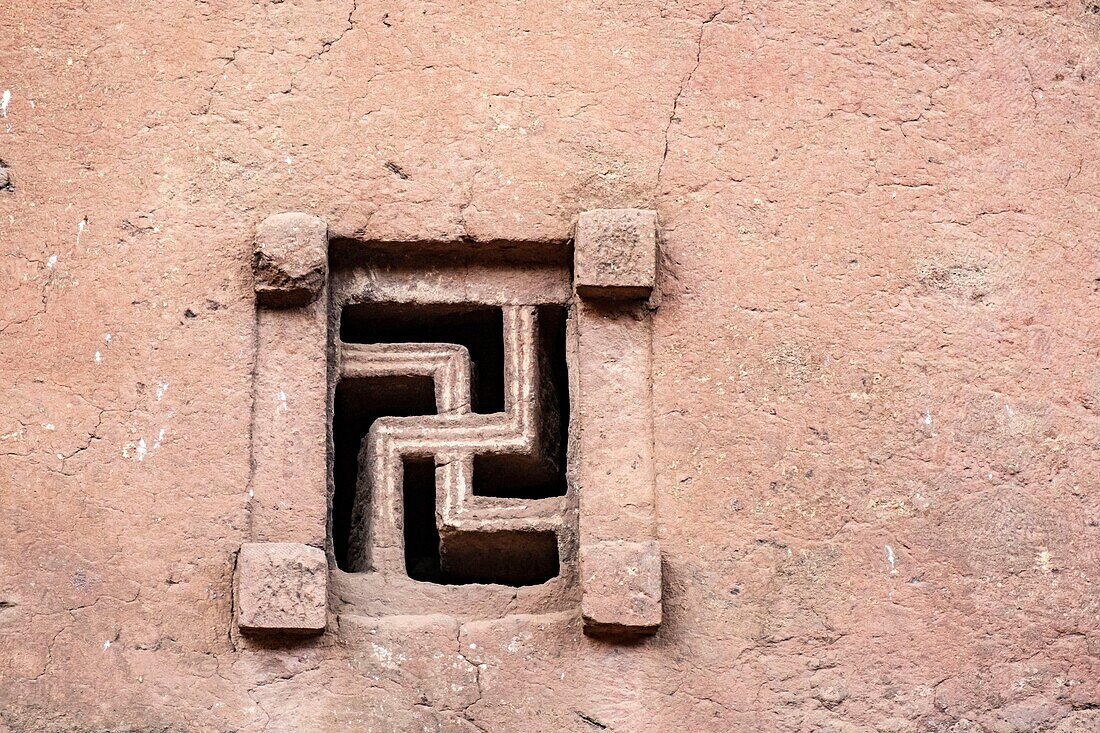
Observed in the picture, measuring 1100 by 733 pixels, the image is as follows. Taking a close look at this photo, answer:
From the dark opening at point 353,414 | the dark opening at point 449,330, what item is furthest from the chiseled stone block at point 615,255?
the dark opening at point 353,414

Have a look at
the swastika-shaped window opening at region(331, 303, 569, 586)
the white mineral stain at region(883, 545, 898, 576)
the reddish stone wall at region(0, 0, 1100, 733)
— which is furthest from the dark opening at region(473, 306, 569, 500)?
the white mineral stain at region(883, 545, 898, 576)

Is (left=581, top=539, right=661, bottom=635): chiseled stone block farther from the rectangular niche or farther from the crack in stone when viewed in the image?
the crack in stone

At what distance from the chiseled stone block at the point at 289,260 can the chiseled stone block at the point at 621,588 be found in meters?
0.71

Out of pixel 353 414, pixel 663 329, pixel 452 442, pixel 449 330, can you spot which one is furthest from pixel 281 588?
pixel 663 329

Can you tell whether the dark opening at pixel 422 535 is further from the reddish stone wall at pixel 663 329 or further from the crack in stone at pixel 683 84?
the crack in stone at pixel 683 84

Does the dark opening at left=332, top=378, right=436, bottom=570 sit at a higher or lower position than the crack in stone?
lower

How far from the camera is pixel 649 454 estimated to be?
2.77 meters

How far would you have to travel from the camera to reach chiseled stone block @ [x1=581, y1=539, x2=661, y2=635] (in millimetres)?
2641

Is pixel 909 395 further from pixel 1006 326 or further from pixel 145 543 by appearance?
pixel 145 543

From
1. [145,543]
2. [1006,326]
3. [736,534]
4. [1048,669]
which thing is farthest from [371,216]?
[1048,669]

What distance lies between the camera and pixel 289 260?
278 cm

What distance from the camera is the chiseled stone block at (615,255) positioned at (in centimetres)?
279

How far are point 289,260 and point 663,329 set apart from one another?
71 cm

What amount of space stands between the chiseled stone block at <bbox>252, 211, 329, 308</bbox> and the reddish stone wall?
0.06m
